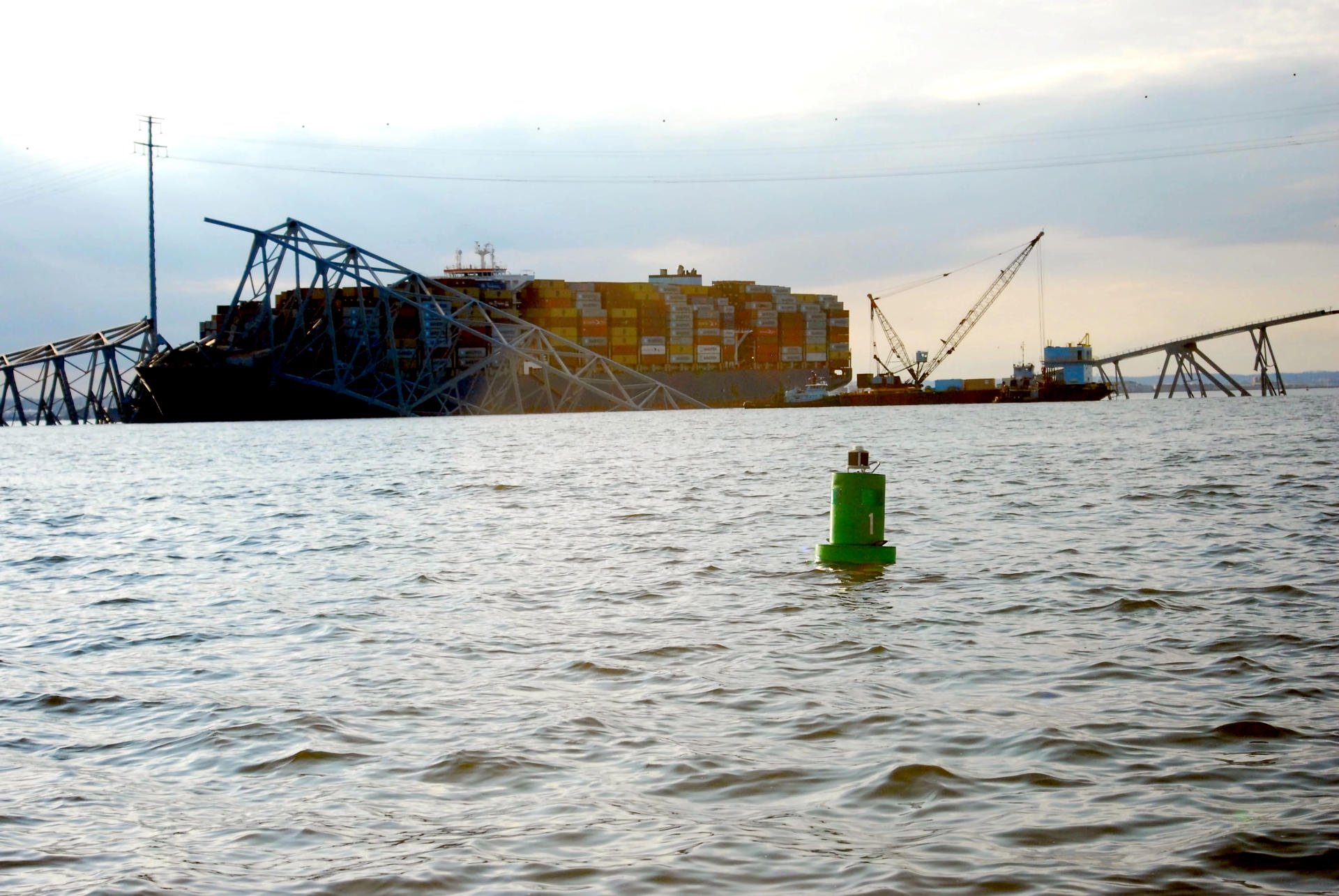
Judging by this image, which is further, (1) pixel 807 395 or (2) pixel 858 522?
(1) pixel 807 395

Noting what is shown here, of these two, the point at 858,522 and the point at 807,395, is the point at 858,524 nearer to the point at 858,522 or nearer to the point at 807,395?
the point at 858,522

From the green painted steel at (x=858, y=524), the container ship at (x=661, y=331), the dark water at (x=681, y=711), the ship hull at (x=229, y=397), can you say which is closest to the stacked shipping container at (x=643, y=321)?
the container ship at (x=661, y=331)

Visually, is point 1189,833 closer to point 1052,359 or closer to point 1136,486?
point 1136,486

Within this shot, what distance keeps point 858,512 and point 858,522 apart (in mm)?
122

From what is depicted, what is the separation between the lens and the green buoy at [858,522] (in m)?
16.8

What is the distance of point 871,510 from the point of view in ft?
56.2

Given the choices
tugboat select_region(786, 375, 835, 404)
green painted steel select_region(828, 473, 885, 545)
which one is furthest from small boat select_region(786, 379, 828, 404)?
green painted steel select_region(828, 473, 885, 545)

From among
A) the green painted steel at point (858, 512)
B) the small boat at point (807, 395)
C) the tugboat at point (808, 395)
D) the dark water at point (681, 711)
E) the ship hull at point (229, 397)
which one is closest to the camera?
the dark water at point (681, 711)

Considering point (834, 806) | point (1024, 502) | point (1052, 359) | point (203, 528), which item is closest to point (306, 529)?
point (203, 528)

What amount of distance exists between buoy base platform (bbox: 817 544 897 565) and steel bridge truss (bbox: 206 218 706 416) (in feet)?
395

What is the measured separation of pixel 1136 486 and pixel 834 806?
25436 millimetres

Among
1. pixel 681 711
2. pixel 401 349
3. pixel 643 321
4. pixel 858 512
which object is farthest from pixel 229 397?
pixel 681 711

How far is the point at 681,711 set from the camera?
8.90m

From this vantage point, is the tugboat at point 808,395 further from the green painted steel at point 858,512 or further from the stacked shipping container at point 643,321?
the green painted steel at point 858,512
